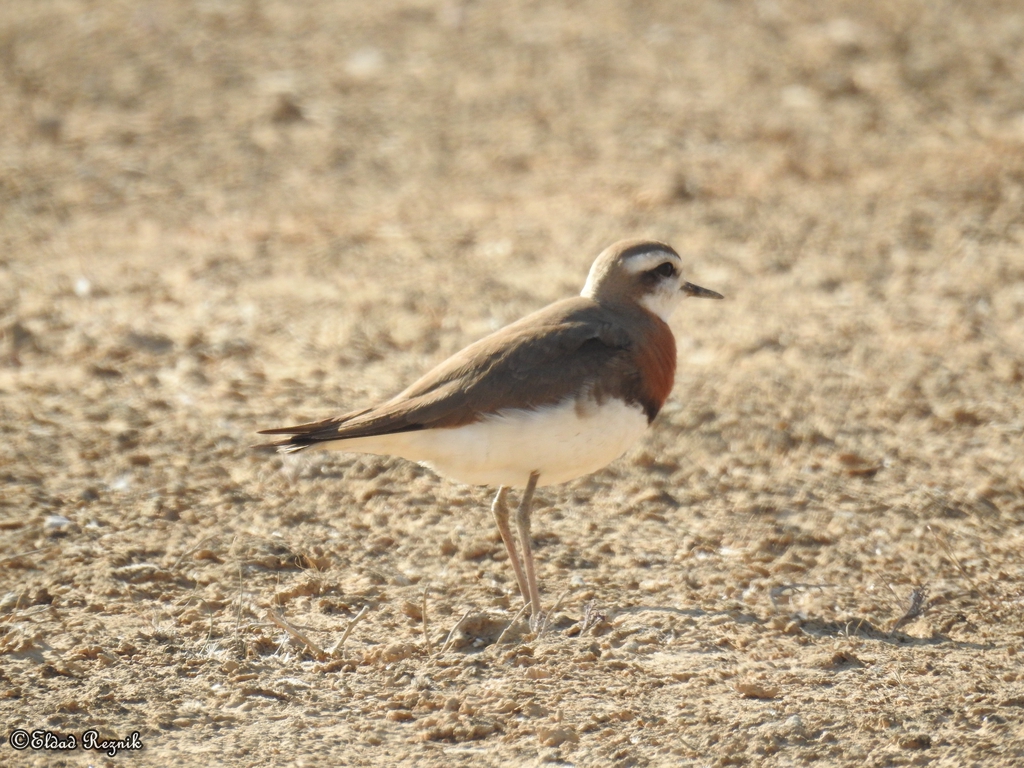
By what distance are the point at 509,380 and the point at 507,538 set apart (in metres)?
0.72

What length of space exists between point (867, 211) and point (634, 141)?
2215 millimetres

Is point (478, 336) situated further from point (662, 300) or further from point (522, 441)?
point (522, 441)

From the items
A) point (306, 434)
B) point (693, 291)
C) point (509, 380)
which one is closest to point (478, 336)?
point (693, 291)

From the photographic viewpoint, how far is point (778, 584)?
535 cm

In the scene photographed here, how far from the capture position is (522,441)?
4969 mm

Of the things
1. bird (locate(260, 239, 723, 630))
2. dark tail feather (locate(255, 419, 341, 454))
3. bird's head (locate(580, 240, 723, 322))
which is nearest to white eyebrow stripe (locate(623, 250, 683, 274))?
bird's head (locate(580, 240, 723, 322))

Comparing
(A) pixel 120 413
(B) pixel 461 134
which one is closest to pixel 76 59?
(B) pixel 461 134

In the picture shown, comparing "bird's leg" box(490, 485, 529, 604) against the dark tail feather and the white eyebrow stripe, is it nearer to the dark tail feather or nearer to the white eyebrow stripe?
the dark tail feather

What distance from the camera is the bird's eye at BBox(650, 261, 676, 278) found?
578cm

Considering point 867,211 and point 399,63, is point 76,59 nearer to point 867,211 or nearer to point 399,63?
point 399,63

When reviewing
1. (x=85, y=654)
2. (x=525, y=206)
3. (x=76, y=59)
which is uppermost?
(x=76, y=59)

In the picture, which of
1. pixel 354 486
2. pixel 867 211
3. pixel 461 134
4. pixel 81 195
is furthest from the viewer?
pixel 461 134

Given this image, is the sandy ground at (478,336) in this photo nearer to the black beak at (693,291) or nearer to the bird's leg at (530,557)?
the bird's leg at (530,557)

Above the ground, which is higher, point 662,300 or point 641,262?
point 641,262
